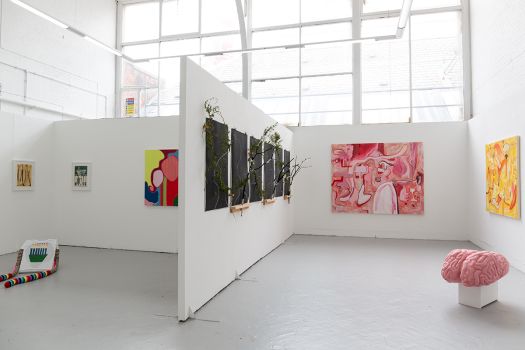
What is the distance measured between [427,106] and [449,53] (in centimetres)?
134

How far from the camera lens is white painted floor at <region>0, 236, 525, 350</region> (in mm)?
2906

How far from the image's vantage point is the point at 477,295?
3.67 m

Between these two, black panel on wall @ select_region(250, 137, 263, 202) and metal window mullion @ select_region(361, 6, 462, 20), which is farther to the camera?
metal window mullion @ select_region(361, 6, 462, 20)

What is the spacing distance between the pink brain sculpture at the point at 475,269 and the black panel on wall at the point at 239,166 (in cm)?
250

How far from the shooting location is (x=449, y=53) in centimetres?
875

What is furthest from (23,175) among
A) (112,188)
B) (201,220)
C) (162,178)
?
(201,220)

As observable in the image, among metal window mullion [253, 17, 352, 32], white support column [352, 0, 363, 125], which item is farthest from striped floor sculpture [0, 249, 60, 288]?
metal window mullion [253, 17, 352, 32]

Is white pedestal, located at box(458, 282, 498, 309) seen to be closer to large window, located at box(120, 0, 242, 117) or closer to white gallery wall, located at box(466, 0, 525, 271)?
white gallery wall, located at box(466, 0, 525, 271)

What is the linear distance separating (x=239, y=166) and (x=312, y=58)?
18.8 feet

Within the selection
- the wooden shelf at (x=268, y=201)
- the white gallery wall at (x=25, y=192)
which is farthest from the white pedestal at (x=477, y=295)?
the white gallery wall at (x=25, y=192)

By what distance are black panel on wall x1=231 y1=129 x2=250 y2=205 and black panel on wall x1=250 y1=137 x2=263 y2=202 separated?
0.22m

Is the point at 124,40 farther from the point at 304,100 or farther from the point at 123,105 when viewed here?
the point at 304,100

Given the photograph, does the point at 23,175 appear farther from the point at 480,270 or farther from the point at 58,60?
the point at 480,270

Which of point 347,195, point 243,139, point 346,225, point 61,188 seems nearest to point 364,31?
point 347,195
